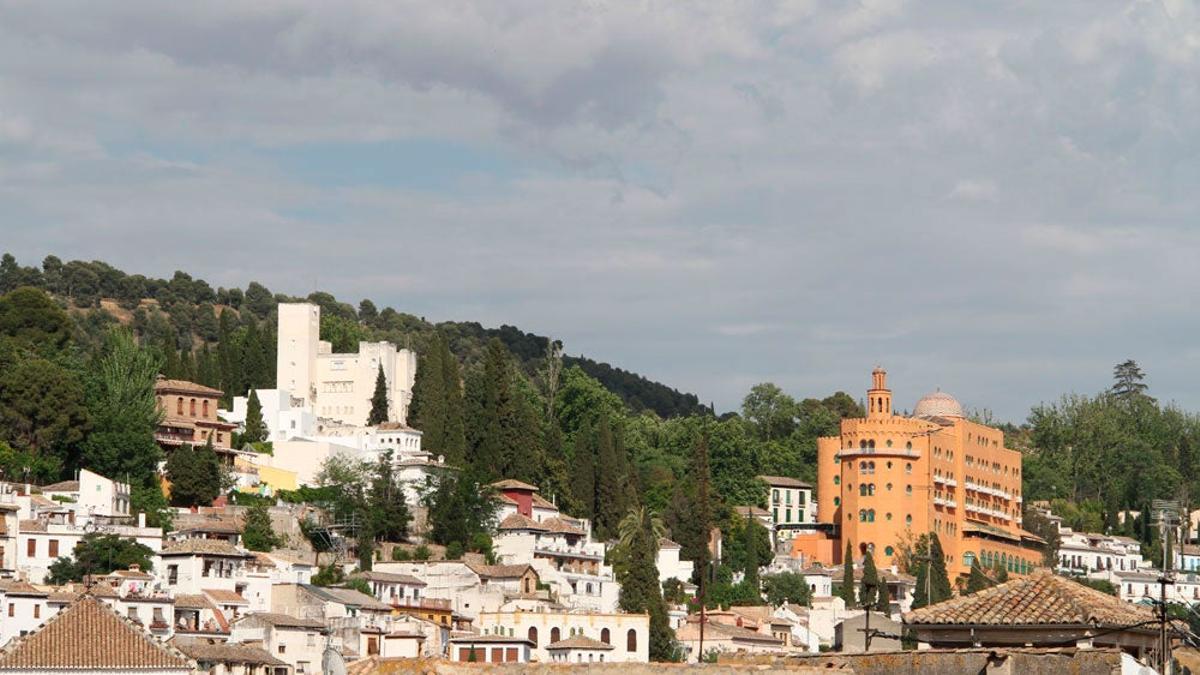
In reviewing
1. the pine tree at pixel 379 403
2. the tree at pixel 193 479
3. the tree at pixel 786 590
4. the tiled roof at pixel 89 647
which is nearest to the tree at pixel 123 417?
the tree at pixel 193 479

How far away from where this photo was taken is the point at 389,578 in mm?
88812

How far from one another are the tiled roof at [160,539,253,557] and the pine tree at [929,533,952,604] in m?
30.7

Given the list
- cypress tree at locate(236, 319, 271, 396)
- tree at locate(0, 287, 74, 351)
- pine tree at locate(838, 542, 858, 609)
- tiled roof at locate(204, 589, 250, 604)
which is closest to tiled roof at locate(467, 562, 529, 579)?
tiled roof at locate(204, 589, 250, 604)

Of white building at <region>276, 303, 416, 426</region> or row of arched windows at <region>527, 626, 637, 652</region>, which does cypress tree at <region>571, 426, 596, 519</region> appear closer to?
white building at <region>276, 303, 416, 426</region>

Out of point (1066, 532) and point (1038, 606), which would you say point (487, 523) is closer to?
point (1066, 532)

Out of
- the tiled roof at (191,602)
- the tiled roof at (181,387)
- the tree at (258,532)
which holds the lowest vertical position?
the tiled roof at (191,602)

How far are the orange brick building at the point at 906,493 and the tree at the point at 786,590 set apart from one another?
34.5 ft

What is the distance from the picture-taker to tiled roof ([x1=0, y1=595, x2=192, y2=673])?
164ft

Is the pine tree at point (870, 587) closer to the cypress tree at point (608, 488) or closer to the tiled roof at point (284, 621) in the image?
the cypress tree at point (608, 488)

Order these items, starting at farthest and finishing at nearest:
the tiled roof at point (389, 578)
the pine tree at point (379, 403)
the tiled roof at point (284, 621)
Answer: the pine tree at point (379, 403)
the tiled roof at point (389, 578)
the tiled roof at point (284, 621)

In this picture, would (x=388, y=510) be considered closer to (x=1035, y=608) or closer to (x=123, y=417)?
(x=123, y=417)

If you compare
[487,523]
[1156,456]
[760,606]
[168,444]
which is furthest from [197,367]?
[1156,456]

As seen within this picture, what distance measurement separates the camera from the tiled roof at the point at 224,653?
69.8 metres

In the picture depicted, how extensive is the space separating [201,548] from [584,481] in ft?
→ 88.8
